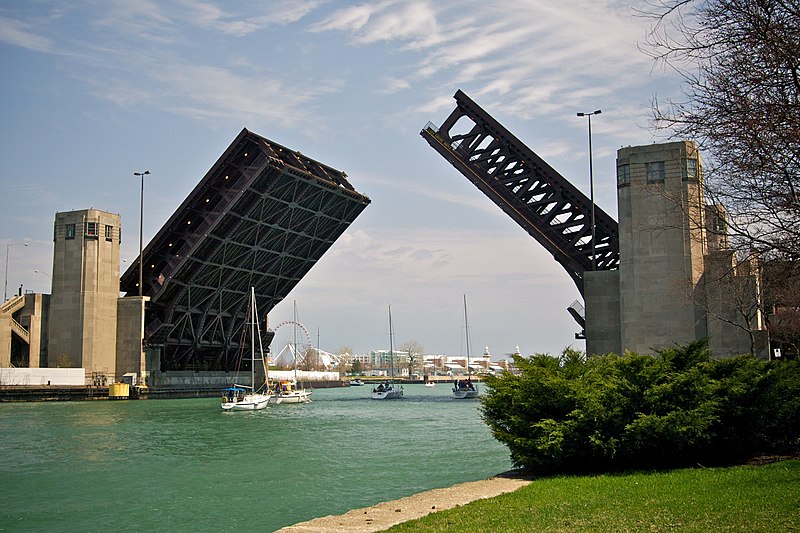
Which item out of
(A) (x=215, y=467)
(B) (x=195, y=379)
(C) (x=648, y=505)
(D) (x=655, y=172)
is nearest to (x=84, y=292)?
(B) (x=195, y=379)

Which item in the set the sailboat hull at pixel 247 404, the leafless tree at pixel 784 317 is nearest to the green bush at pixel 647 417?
the leafless tree at pixel 784 317

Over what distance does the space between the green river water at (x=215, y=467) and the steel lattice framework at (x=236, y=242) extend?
1167 centimetres

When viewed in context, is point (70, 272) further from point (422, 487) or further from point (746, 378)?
point (746, 378)

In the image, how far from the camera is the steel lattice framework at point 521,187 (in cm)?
3631

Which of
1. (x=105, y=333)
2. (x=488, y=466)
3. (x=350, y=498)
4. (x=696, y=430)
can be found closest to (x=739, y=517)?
(x=696, y=430)

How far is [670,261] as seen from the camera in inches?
1344

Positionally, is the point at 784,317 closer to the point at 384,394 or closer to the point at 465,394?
the point at 465,394

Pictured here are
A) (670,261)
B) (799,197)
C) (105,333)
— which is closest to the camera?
(799,197)

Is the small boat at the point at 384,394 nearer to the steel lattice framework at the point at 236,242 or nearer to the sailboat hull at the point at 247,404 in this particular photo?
the steel lattice framework at the point at 236,242

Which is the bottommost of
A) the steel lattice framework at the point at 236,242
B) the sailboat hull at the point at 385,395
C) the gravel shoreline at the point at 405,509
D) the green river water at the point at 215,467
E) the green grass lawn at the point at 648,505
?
the sailboat hull at the point at 385,395

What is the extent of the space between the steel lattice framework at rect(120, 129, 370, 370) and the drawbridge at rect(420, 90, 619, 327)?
9387 mm

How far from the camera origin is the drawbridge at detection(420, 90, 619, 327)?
36.3 metres

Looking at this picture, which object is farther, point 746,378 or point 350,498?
point 350,498

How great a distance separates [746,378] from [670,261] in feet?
72.5
